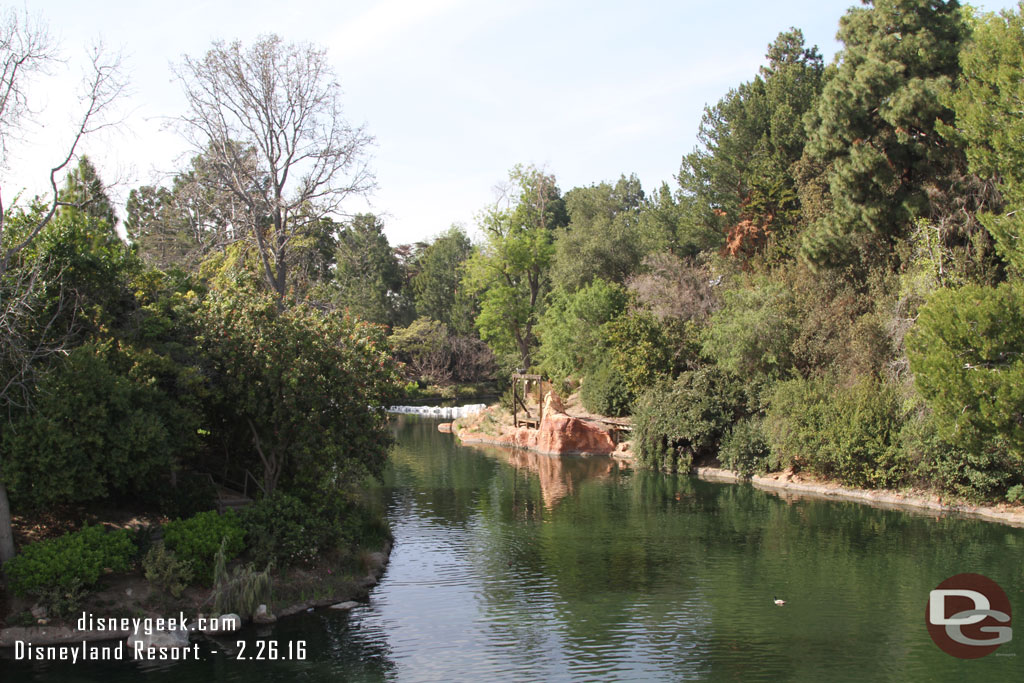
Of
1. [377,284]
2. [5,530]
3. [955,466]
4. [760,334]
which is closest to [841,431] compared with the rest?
[955,466]

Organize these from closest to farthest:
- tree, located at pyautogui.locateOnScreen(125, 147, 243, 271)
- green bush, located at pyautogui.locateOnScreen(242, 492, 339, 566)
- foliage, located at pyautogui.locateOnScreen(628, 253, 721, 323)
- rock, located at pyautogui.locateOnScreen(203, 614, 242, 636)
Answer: rock, located at pyautogui.locateOnScreen(203, 614, 242, 636) → green bush, located at pyautogui.locateOnScreen(242, 492, 339, 566) → tree, located at pyautogui.locateOnScreen(125, 147, 243, 271) → foliage, located at pyautogui.locateOnScreen(628, 253, 721, 323)

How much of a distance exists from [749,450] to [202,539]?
22.3 meters

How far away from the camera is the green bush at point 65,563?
14.5 m

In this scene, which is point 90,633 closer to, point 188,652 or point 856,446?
point 188,652

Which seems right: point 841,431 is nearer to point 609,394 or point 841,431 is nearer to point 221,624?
point 609,394

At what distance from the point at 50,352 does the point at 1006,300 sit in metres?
21.8

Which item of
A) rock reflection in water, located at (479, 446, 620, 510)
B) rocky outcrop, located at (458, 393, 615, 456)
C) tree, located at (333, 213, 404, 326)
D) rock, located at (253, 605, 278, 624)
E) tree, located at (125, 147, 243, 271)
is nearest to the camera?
rock, located at (253, 605, 278, 624)

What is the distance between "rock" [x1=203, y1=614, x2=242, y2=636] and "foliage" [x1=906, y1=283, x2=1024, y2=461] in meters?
17.6

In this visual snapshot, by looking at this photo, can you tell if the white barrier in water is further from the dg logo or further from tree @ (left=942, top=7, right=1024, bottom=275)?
the dg logo

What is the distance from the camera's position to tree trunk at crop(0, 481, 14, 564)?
49.2 ft

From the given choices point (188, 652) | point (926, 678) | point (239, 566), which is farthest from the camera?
point (239, 566)

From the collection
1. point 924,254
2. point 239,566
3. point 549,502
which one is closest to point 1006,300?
point 924,254

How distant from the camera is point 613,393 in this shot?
43.2 m

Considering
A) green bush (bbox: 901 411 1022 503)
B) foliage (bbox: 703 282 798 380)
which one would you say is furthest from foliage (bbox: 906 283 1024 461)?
foliage (bbox: 703 282 798 380)
